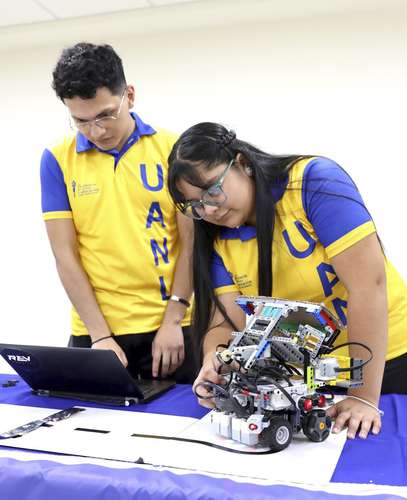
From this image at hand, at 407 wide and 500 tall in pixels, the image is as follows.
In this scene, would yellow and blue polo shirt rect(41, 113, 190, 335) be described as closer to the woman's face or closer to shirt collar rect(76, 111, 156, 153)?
shirt collar rect(76, 111, 156, 153)

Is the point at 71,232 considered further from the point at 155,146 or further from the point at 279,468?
the point at 279,468

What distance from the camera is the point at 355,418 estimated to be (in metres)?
1.07

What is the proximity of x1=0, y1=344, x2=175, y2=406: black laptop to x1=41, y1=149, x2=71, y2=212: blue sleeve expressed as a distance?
46 cm

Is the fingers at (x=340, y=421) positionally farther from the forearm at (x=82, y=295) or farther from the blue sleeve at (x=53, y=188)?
the blue sleeve at (x=53, y=188)

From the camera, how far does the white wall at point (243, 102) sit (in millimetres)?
3045

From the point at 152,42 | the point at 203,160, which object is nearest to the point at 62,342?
the point at 152,42

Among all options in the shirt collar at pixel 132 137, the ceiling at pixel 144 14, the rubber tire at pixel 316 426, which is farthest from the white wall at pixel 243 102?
the rubber tire at pixel 316 426

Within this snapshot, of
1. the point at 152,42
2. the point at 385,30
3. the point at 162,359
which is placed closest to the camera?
the point at 162,359

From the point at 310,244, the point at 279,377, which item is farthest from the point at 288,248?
the point at 279,377

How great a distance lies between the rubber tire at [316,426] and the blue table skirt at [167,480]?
47 mm

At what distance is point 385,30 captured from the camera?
3010mm

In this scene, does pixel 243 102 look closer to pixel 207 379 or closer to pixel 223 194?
pixel 223 194

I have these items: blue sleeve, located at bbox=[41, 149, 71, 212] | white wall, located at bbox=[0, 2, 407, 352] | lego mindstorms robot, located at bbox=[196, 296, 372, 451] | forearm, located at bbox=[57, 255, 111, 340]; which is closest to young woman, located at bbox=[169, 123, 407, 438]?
lego mindstorms robot, located at bbox=[196, 296, 372, 451]

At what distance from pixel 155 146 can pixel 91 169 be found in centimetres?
20
